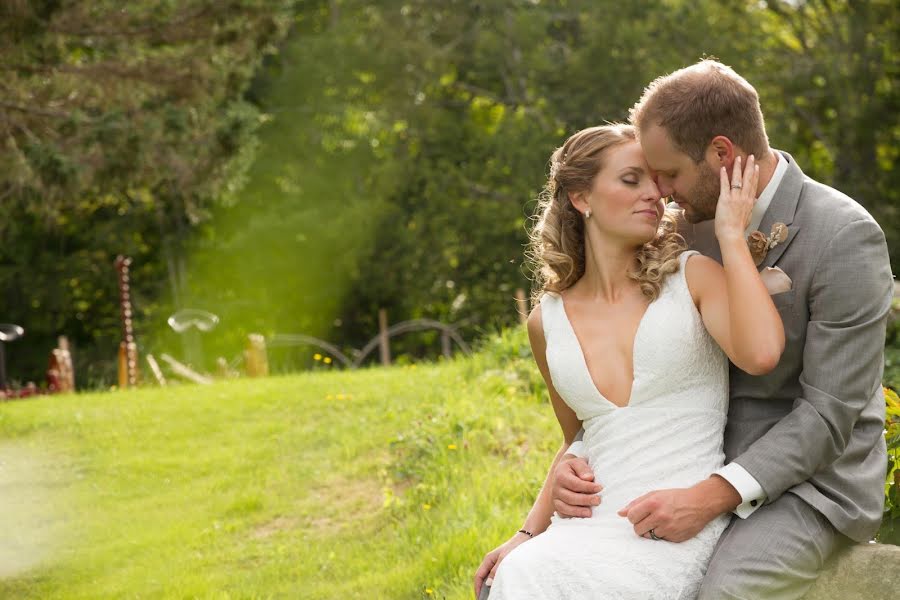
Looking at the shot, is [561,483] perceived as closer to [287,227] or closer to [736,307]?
[736,307]

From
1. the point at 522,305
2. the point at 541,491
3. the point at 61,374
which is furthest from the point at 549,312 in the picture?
the point at 61,374

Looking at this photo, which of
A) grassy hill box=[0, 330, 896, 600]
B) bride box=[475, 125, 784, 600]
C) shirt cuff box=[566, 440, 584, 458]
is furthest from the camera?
grassy hill box=[0, 330, 896, 600]

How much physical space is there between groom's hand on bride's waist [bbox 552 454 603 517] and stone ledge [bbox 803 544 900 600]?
605mm

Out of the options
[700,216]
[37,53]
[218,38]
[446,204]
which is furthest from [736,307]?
[446,204]

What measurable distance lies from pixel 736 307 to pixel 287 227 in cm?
2335

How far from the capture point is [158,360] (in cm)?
2533

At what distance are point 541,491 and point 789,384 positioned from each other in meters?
0.78

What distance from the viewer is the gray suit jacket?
2.90m

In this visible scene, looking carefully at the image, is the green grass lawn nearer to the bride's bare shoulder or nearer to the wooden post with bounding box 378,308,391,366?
the bride's bare shoulder

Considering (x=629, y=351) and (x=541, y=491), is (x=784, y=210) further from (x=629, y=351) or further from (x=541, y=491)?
(x=541, y=491)

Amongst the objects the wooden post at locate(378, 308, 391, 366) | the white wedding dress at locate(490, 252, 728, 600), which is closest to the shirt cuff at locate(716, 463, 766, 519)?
the white wedding dress at locate(490, 252, 728, 600)

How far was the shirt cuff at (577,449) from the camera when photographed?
11.1ft

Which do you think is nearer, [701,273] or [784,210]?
[784,210]

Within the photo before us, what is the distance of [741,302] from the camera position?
2908 millimetres
